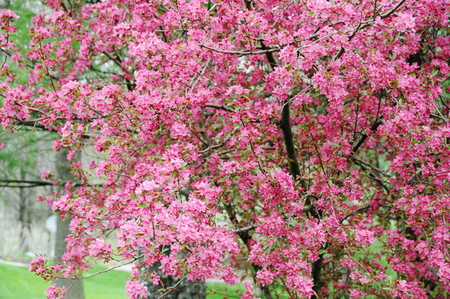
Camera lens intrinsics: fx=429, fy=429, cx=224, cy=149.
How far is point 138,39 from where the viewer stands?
12.0ft

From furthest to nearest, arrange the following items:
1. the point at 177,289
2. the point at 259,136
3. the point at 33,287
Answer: the point at 33,287 → the point at 177,289 → the point at 259,136

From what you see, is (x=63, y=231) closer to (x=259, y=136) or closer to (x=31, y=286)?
(x=31, y=286)

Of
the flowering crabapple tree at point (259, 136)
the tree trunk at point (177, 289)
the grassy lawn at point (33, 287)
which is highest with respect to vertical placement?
the flowering crabapple tree at point (259, 136)

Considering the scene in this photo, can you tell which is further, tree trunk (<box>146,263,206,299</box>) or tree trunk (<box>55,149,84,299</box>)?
tree trunk (<box>55,149,84,299</box>)

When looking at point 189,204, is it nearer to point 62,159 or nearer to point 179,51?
point 179,51

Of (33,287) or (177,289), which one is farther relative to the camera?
(33,287)

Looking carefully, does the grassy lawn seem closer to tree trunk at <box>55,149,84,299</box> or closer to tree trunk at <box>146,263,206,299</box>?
tree trunk at <box>55,149,84,299</box>

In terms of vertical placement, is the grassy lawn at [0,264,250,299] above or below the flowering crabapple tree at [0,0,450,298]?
below

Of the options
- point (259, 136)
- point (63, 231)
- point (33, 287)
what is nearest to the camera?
point (259, 136)

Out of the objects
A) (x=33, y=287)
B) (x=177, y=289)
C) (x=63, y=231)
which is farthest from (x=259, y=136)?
(x=33, y=287)

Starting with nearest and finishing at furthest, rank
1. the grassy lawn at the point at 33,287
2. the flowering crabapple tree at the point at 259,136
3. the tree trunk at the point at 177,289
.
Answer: the flowering crabapple tree at the point at 259,136, the tree trunk at the point at 177,289, the grassy lawn at the point at 33,287

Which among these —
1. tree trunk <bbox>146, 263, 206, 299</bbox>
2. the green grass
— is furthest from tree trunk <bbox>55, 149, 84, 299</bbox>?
tree trunk <bbox>146, 263, 206, 299</bbox>

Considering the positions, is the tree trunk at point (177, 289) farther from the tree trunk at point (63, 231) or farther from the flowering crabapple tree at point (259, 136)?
the flowering crabapple tree at point (259, 136)

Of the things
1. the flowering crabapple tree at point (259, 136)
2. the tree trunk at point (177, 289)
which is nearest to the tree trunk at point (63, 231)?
the tree trunk at point (177, 289)
